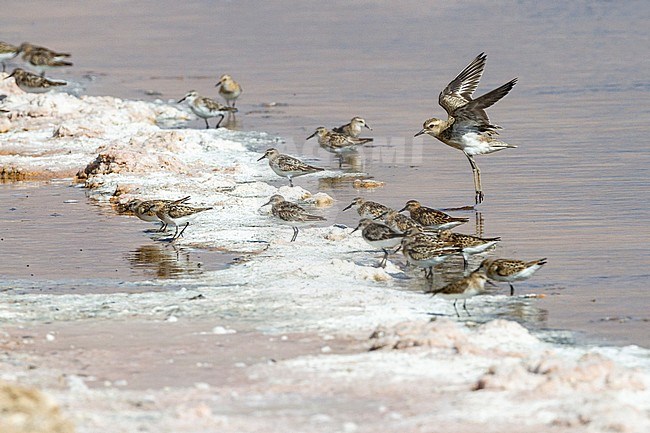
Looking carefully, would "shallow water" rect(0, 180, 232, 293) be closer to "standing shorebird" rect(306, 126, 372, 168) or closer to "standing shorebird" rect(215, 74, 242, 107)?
"standing shorebird" rect(306, 126, 372, 168)

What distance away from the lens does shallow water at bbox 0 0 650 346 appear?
37.9ft

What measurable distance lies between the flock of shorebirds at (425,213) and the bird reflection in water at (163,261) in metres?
0.44

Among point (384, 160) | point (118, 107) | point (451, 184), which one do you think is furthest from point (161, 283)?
point (118, 107)

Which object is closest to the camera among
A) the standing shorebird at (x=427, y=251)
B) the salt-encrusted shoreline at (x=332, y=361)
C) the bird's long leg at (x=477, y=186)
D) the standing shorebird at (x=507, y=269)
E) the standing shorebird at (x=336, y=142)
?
the salt-encrusted shoreline at (x=332, y=361)

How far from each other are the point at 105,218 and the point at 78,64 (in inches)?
643

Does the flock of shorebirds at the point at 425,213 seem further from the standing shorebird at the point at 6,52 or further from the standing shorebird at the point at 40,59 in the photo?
the standing shorebird at the point at 6,52

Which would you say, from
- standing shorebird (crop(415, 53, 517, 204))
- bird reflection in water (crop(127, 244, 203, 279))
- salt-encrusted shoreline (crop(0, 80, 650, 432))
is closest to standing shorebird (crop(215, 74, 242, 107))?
standing shorebird (crop(415, 53, 517, 204))

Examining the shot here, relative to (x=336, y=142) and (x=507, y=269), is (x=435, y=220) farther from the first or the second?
(x=336, y=142)

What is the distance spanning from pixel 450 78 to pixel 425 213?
11953 millimetres

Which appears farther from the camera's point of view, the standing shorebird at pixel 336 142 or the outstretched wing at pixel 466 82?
the standing shorebird at pixel 336 142

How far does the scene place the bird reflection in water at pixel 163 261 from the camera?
1091 centimetres

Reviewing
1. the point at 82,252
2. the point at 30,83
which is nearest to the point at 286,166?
the point at 82,252

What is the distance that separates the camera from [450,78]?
23812mm

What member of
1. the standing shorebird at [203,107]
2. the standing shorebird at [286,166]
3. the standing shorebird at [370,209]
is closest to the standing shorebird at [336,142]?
the standing shorebird at [286,166]
